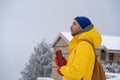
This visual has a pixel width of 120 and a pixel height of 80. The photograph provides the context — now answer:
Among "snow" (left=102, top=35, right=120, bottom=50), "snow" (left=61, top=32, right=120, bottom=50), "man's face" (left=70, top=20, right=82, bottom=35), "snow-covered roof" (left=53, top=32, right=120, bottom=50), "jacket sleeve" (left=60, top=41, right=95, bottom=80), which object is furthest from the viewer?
"snow" (left=102, top=35, right=120, bottom=50)

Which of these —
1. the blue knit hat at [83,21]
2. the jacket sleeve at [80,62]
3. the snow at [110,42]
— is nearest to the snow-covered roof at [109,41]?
the snow at [110,42]

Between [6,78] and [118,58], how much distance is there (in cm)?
3248

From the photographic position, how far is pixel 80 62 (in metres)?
3.11

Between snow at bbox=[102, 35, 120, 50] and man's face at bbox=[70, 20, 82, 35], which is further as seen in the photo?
snow at bbox=[102, 35, 120, 50]

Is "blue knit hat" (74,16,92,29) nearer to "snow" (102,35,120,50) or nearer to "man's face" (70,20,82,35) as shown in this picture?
"man's face" (70,20,82,35)

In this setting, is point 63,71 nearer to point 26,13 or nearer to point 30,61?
point 30,61

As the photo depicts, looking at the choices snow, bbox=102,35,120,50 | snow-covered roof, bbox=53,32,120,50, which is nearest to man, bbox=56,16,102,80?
snow-covered roof, bbox=53,32,120,50

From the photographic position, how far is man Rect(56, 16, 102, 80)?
3123mm

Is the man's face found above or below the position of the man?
above

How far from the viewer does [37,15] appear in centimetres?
16438

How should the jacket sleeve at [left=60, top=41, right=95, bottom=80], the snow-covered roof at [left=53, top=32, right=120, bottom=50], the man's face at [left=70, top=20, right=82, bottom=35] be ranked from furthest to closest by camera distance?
the snow-covered roof at [left=53, top=32, right=120, bottom=50], the man's face at [left=70, top=20, right=82, bottom=35], the jacket sleeve at [left=60, top=41, right=95, bottom=80]

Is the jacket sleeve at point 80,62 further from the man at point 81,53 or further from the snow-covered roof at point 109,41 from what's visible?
the snow-covered roof at point 109,41

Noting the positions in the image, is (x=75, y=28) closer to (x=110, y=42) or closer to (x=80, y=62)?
(x=80, y=62)

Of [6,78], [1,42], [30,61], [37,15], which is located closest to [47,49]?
[30,61]
